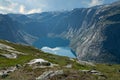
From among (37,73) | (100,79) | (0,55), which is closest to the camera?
(100,79)

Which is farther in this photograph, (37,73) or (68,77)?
(37,73)

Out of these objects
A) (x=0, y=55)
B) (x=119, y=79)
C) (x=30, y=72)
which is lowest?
(x=119, y=79)

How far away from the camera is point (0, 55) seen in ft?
354

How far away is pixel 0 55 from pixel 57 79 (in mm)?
78465

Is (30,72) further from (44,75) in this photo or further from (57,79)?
(57,79)

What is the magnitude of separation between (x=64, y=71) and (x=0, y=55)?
7709 cm

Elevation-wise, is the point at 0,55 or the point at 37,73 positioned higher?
the point at 0,55

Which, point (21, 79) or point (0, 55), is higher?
point (0, 55)

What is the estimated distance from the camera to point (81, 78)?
31.2 metres

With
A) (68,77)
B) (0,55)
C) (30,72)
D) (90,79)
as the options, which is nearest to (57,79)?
(68,77)

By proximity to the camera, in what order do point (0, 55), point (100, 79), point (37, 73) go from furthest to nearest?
point (0, 55) < point (37, 73) < point (100, 79)

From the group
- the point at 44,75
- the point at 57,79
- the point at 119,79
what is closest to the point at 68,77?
the point at 57,79

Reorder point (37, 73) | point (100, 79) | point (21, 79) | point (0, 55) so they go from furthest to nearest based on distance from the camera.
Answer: point (0, 55) → point (37, 73) → point (100, 79) → point (21, 79)

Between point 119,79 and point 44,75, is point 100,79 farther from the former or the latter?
point 44,75
